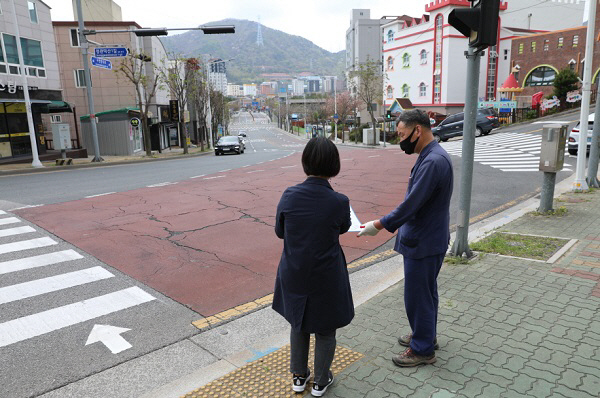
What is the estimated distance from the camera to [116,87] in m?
35.1

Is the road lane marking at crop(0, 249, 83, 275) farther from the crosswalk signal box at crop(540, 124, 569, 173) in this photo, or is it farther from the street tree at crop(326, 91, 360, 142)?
the street tree at crop(326, 91, 360, 142)

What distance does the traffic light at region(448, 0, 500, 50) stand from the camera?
498 centimetres

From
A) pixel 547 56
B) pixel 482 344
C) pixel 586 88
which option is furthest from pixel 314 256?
pixel 547 56

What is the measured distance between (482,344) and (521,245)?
3196 mm

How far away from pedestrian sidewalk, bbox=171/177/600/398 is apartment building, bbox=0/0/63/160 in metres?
23.8

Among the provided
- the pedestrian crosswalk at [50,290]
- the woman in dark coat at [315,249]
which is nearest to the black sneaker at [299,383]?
the woman in dark coat at [315,249]

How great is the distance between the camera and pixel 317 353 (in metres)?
3.15

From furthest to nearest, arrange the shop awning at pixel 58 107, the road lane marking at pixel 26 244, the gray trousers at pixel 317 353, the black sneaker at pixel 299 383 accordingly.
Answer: the shop awning at pixel 58 107
the road lane marking at pixel 26 244
the black sneaker at pixel 299 383
the gray trousers at pixel 317 353

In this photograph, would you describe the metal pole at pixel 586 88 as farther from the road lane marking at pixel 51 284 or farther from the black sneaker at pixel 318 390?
the road lane marking at pixel 51 284

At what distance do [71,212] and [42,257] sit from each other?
3565 mm

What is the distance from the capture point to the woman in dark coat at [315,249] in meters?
2.90

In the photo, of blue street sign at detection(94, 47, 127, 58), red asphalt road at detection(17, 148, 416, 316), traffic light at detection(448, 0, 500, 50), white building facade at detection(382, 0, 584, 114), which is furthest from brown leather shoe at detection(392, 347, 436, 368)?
white building facade at detection(382, 0, 584, 114)

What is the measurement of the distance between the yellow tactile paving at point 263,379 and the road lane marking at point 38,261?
4.29 m

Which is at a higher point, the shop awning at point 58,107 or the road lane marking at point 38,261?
the shop awning at point 58,107
